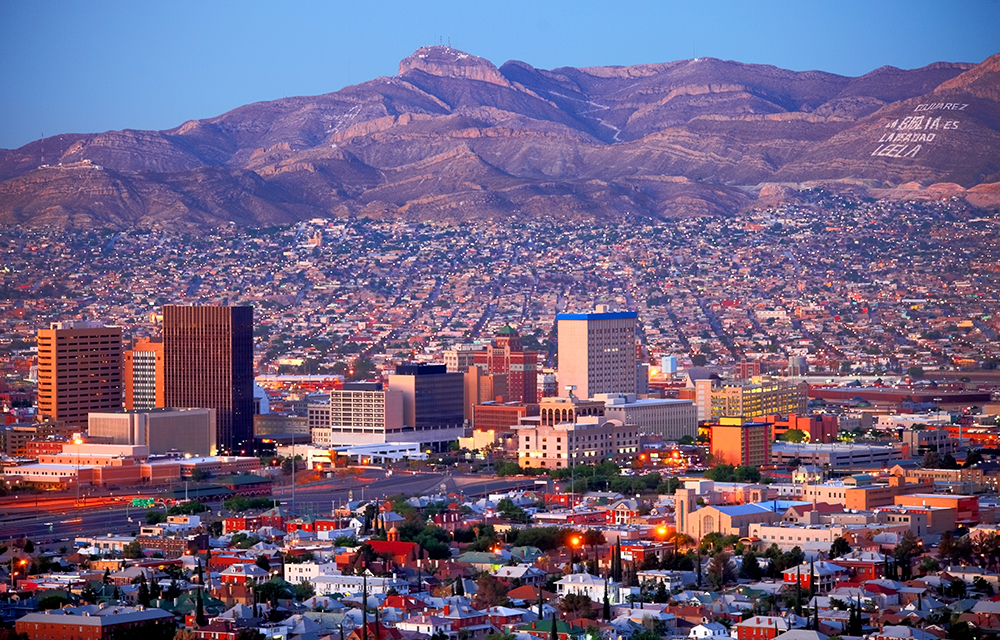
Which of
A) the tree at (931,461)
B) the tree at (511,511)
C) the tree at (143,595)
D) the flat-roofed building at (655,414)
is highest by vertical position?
the flat-roofed building at (655,414)

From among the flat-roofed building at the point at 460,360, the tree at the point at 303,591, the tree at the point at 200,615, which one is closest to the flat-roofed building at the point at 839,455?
the flat-roofed building at the point at 460,360

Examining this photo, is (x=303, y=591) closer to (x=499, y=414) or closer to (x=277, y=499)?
(x=277, y=499)

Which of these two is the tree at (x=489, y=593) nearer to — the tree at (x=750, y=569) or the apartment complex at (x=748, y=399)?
the tree at (x=750, y=569)

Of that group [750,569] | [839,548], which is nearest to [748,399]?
[839,548]

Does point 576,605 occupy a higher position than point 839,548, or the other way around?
point 839,548

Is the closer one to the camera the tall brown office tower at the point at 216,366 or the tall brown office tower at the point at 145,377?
the tall brown office tower at the point at 216,366

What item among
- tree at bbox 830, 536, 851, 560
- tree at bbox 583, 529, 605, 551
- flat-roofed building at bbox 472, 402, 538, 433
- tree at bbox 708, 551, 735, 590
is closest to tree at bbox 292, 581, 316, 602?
tree at bbox 708, 551, 735, 590

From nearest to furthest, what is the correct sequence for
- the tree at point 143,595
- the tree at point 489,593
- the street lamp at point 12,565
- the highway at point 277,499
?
the tree at point 143,595 → the tree at point 489,593 → the street lamp at point 12,565 → the highway at point 277,499

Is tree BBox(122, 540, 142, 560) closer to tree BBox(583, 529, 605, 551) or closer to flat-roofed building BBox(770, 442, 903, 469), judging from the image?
tree BBox(583, 529, 605, 551)
